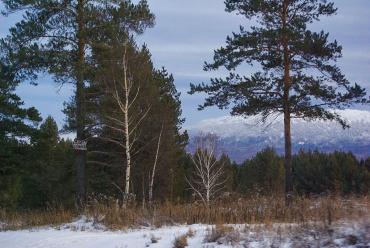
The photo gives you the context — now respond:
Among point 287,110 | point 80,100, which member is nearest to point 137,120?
point 80,100

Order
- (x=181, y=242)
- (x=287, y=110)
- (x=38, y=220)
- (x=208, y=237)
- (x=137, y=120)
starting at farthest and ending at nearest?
(x=137, y=120), (x=287, y=110), (x=38, y=220), (x=181, y=242), (x=208, y=237)

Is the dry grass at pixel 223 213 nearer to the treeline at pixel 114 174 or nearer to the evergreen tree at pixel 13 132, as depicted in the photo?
the treeline at pixel 114 174

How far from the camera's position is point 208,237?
Answer: 911 centimetres

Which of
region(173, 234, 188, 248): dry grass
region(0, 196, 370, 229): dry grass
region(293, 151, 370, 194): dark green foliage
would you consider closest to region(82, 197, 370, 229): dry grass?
region(0, 196, 370, 229): dry grass

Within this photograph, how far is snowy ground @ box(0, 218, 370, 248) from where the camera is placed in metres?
7.13

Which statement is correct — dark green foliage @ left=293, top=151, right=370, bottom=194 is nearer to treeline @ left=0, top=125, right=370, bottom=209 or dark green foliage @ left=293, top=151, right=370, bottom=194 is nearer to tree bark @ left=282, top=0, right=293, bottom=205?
treeline @ left=0, top=125, right=370, bottom=209

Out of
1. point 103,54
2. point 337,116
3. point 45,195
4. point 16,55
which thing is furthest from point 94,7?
point 45,195

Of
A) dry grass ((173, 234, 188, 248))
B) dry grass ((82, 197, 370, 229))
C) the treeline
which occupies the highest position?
the treeline

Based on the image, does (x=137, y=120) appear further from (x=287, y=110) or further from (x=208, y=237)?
(x=208, y=237)

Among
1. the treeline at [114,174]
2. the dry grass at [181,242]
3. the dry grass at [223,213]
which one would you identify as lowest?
the dry grass at [181,242]

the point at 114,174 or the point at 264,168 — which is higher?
the point at 264,168

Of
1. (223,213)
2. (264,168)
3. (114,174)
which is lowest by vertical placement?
(223,213)

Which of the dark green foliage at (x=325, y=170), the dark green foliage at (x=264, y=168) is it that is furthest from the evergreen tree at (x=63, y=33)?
the dark green foliage at (x=264, y=168)

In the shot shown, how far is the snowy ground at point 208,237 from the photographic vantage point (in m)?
7.13
